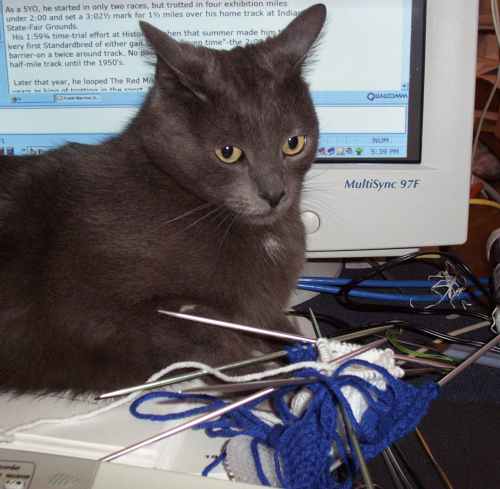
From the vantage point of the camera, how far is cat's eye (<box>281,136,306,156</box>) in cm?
68

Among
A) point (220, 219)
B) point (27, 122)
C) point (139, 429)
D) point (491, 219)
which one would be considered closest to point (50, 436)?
point (139, 429)

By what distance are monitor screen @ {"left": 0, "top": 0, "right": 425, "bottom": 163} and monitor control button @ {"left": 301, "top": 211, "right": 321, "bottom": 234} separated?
0.09m

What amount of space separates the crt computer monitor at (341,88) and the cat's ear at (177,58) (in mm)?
216

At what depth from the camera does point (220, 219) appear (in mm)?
725

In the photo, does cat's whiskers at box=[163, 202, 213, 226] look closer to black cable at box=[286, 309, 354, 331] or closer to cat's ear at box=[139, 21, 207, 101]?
cat's ear at box=[139, 21, 207, 101]

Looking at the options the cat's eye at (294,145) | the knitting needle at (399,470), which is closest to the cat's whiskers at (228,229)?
the cat's eye at (294,145)

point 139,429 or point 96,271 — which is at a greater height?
point 96,271

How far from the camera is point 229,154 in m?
0.65

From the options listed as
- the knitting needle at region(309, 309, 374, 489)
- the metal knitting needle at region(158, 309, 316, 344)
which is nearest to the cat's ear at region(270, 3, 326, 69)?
the metal knitting needle at region(158, 309, 316, 344)

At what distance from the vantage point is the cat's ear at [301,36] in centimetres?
70

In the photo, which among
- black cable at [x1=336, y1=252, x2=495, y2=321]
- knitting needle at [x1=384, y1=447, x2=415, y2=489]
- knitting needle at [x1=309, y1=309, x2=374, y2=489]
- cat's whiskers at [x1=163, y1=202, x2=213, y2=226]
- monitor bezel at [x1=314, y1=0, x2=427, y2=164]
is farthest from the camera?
black cable at [x1=336, y1=252, x2=495, y2=321]

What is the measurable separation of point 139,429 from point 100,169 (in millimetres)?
339

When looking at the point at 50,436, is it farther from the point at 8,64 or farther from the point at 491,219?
the point at 491,219

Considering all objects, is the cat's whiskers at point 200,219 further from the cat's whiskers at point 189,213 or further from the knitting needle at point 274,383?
the knitting needle at point 274,383
